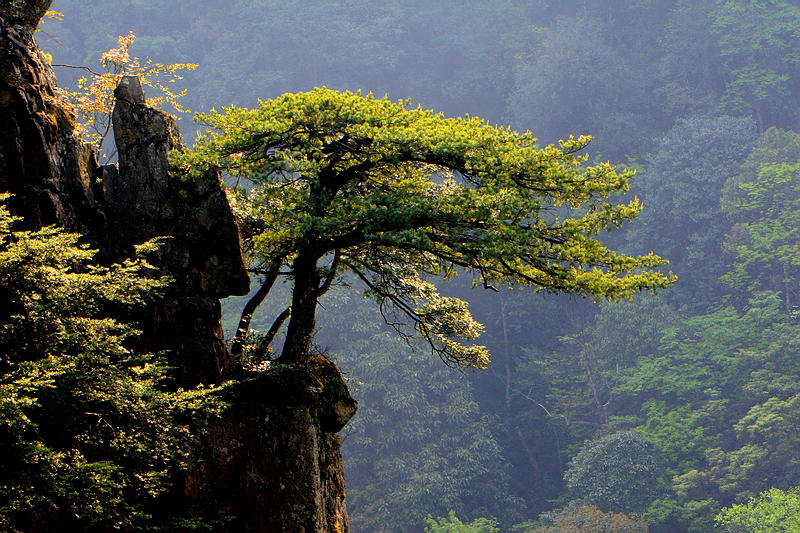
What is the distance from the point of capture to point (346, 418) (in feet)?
32.6

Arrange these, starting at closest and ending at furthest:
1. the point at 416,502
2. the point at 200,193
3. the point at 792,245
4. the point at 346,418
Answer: the point at 200,193 → the point at 346,418 → the point at 416,502 → the point at 792,245

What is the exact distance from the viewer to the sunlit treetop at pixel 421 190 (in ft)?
25.4

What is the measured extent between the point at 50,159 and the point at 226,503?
3.76 metres

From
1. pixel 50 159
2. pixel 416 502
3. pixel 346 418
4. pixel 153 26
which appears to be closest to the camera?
pixel 50 159

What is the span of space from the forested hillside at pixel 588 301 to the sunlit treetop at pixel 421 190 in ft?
56.3

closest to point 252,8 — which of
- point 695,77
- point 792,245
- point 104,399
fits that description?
point 695,77

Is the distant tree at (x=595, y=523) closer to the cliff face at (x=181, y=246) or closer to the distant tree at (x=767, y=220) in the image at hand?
the distant tree at (x=767, y=220)

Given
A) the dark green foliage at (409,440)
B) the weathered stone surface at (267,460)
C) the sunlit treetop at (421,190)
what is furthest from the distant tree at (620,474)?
the sunlit treetop at (421,190)

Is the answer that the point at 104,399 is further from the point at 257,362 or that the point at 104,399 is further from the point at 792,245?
the point at 792,245

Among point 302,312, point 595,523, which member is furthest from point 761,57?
point 302,312

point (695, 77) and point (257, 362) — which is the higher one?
point (695, 77)

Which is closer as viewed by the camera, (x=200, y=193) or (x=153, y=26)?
(x=200, y=193)

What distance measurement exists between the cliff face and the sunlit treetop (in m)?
0.43

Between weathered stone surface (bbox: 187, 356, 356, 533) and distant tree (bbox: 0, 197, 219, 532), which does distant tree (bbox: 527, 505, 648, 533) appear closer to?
weathered stone surface (bbox: 187, 356, 356, 533)
